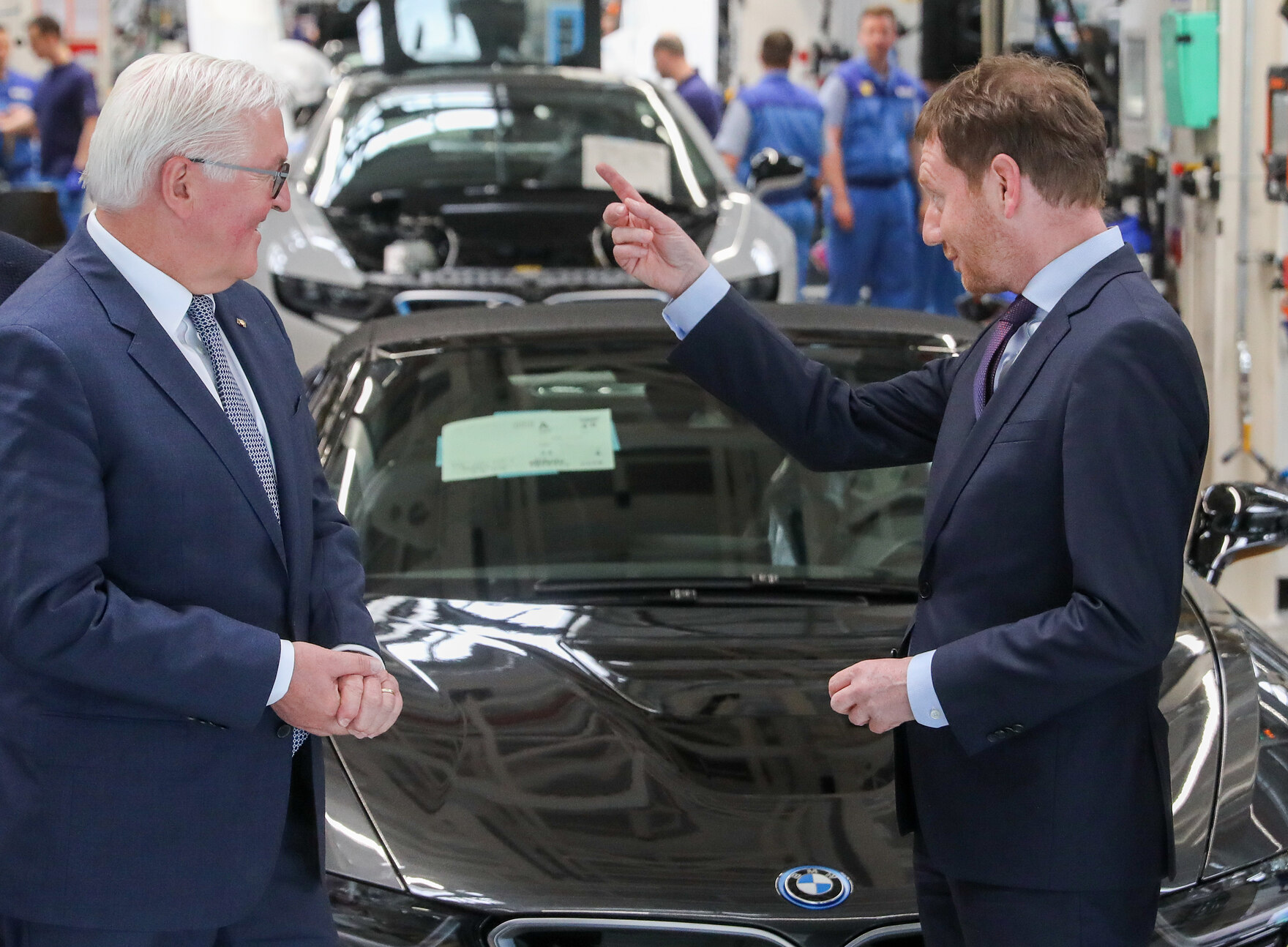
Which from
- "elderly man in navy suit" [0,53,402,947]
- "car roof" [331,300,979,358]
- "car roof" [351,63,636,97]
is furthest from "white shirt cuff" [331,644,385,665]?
"car roof" [351,63,636,97]

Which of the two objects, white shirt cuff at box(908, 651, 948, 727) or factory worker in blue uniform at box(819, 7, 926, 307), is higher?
factory worker in blue uniform at box(819, 7, 926, 307)

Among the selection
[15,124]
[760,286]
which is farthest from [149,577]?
Result: [15,124]

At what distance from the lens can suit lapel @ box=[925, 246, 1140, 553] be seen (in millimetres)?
1813

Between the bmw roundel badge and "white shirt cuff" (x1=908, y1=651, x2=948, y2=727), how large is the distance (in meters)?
0.37

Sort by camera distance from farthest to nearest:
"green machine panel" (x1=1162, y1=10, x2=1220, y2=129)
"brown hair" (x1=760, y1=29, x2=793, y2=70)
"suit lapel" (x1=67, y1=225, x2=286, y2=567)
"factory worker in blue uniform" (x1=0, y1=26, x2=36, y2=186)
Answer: "factory worker in blue uniform" (x1=0, y1=26, x2=36, y2=186) → "brown hair" (x1=760, y1=29, x2=793, y2=70) → "green machine panel" (x1=1162, y1=10, x2=1220, y2=129) → "suit lapel" (x1=67, y1=225, x2=286, y2=567)

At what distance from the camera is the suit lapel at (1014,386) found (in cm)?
181

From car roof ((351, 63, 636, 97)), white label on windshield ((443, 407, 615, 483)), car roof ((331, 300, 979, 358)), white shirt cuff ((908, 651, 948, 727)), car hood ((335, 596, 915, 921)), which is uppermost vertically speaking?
car roof ((351, 63, 636, 97))

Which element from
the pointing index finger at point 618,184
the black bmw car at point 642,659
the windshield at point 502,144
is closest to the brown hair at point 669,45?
the windshield at point 502,144

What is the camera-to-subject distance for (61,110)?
1165 centimetres

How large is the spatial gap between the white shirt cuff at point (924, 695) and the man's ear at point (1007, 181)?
49 cm

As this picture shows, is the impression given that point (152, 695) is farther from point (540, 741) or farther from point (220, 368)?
point (540, 741)

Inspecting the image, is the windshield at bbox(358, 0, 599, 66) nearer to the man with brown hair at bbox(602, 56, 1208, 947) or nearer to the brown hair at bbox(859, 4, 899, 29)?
the brown hair at bbox(859, 4, 899, 29)

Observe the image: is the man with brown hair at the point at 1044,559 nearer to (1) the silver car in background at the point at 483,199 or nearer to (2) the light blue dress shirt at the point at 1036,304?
(2) the light blue dress shirt at the point at 1036,304

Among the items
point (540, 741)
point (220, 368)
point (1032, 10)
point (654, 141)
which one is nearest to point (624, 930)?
point (540, 741)
